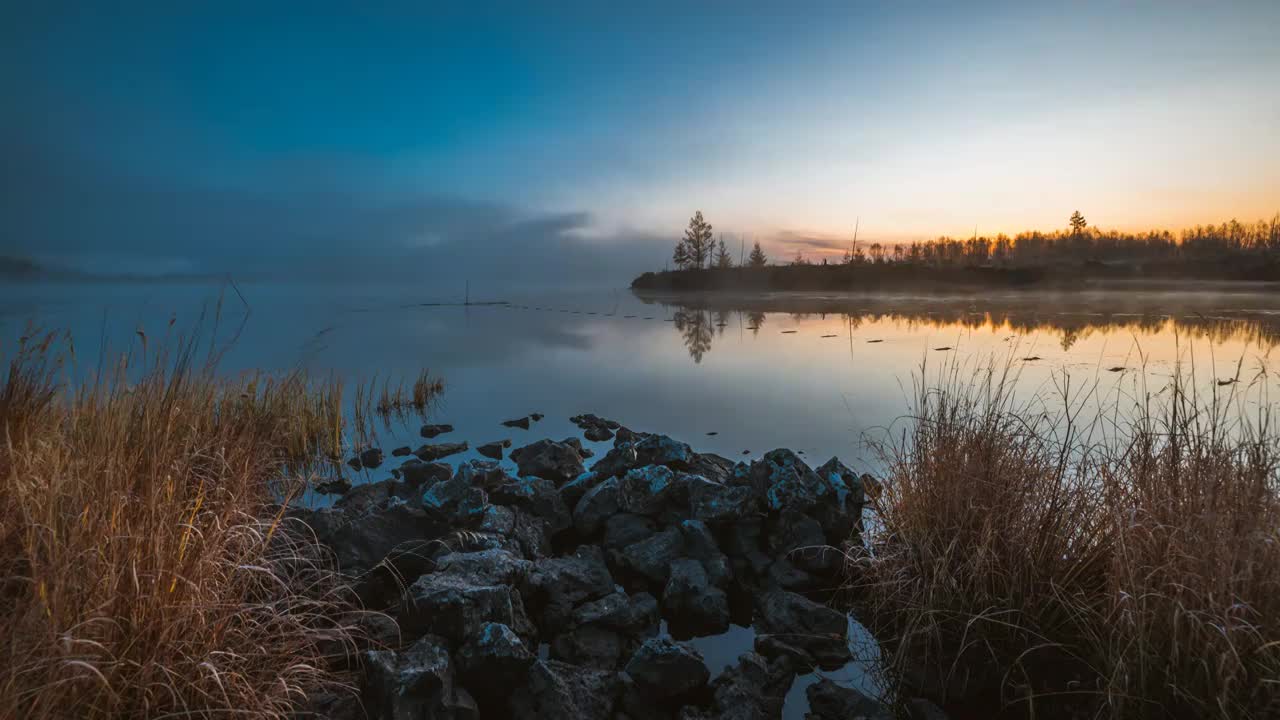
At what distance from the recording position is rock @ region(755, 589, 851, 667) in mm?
3770

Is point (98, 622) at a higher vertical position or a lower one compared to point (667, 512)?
higher

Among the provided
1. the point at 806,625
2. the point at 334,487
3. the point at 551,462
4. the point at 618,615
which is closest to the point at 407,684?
the point at 618,615

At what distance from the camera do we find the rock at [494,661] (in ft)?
10.1

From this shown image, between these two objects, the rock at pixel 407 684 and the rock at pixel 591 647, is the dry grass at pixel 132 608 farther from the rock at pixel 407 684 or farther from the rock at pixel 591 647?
the rock at pixel 591 647

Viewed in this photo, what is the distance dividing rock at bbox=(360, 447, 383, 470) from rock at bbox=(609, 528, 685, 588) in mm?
4668

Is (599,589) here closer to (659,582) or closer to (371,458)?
(659,582)

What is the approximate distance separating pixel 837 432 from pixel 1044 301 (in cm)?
3839

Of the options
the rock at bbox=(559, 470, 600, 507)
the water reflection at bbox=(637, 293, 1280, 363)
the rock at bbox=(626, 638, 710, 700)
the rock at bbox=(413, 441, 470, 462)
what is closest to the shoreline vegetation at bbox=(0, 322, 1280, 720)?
the rock at bbox=(626, 638, 710, 700)

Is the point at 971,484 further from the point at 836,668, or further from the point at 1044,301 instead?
the point at 1044,301

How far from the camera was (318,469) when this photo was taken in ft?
26.3

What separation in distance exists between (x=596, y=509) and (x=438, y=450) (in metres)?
4.10

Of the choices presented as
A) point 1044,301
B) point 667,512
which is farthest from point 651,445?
point 1044,301

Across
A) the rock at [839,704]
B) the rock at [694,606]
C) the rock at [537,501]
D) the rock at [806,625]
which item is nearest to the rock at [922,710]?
the rock at [839,704]

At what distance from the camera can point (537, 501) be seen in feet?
18.7
